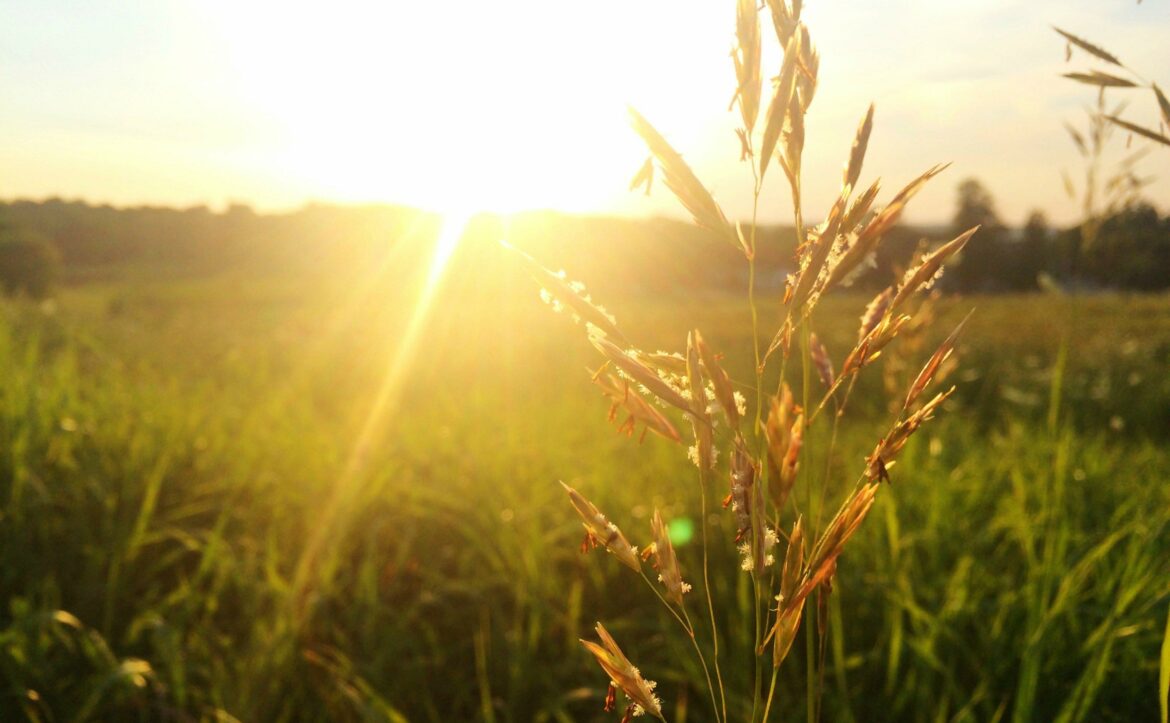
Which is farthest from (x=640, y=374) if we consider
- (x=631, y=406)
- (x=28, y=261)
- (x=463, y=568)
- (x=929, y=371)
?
(x=28, y=261)

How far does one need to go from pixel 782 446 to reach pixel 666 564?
0.18 m

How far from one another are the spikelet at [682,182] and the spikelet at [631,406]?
0.55 ft

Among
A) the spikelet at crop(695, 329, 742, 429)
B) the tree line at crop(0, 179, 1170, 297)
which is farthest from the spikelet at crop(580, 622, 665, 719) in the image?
the tree line at crop(0, 179, 1170, 297)

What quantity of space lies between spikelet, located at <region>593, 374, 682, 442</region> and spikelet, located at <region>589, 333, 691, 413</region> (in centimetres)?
1

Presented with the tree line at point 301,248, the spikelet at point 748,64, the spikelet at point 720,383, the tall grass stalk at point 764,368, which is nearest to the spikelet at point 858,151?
the tall grass stalk at point 764,368

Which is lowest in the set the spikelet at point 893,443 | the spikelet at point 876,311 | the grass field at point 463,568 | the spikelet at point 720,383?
the grass field at point 463,568

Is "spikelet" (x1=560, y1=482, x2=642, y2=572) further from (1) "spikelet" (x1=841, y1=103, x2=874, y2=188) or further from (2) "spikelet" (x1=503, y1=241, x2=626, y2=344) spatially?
(1) "spikelet" (x1=841, y1=103, x2=874, y2=188)

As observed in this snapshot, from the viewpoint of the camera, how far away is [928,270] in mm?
737

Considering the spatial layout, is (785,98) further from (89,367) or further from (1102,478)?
(89,367)

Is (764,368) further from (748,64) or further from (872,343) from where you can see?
(748,64)

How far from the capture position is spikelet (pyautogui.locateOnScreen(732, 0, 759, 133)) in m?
0.72

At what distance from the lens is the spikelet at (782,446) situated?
639 millimetres

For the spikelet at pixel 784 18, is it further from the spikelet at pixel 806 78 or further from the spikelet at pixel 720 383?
the spikelet at pixel 720 383

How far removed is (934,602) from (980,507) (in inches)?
41.2
